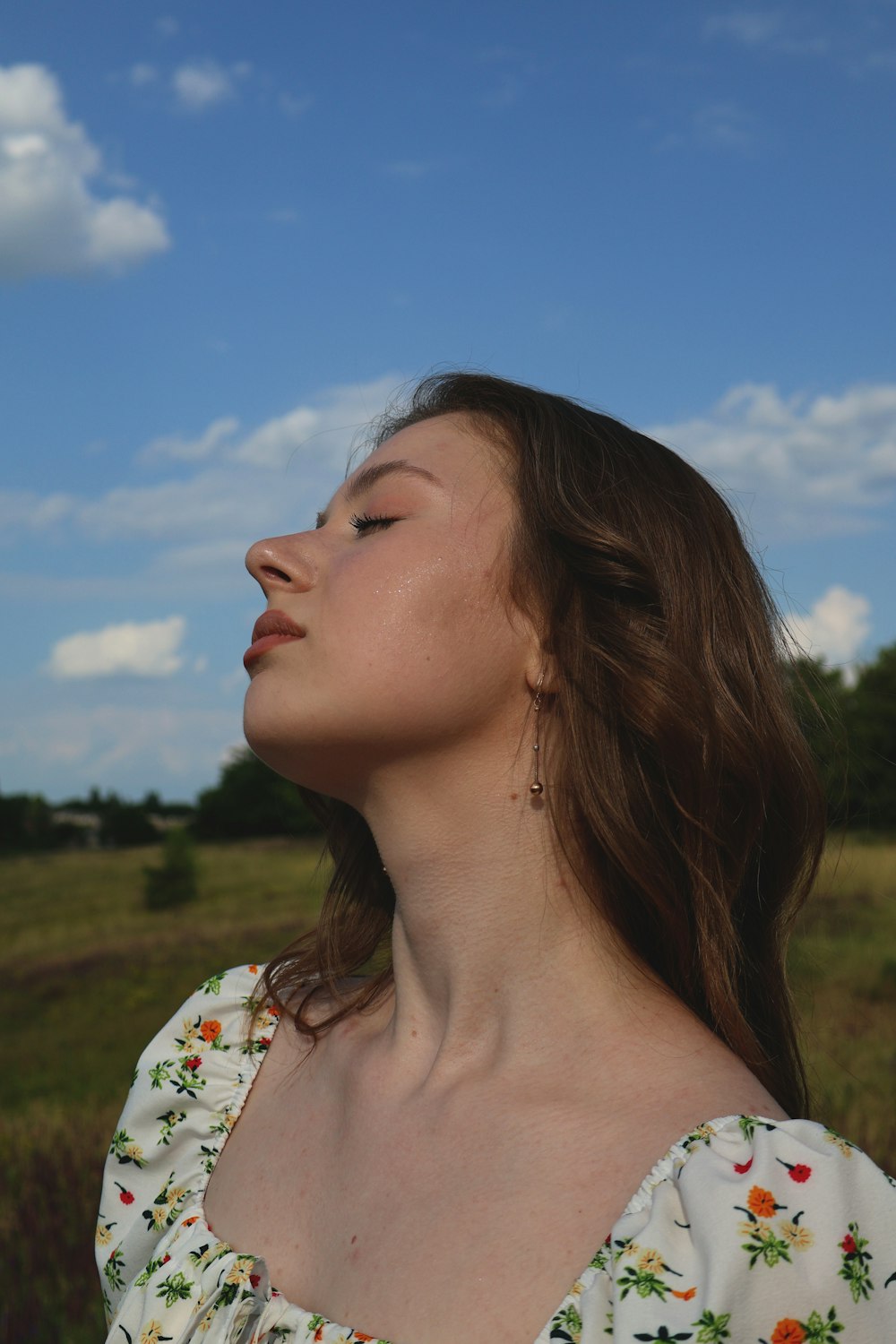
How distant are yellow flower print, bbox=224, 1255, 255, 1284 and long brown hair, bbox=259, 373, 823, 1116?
87cm

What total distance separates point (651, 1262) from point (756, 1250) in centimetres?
14

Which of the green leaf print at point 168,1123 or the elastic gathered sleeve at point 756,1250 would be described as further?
the green leaf print at point 168,1123

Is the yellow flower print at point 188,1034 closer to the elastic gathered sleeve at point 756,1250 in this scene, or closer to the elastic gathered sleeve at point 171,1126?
the elastic gathered sleeve at point 171,1126

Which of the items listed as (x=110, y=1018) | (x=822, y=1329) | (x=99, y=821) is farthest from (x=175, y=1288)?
(x=99, y=821)

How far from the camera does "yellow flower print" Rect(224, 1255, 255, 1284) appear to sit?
6.61 feet

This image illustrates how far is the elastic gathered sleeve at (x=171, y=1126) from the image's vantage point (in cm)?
237

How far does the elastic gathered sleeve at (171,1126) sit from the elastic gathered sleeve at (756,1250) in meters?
1.09

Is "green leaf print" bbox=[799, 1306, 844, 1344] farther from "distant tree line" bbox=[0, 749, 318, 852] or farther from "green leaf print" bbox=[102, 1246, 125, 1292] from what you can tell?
"distant tree line" bbox=[0, 749, 318, 852]

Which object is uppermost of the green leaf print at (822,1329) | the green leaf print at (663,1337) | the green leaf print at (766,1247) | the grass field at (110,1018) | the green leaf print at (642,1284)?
the green leaf print at (766,1247)

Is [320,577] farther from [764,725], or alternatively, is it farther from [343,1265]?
[343,1265]

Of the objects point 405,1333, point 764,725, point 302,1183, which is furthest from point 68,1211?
point 764,725

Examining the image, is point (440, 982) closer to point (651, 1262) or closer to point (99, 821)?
point (651, 1262)

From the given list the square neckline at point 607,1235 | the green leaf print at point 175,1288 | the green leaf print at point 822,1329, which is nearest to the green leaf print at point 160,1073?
the square neckline at point 607,1235

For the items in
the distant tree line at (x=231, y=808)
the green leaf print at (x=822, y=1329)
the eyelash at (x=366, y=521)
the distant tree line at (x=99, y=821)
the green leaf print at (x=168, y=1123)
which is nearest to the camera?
the green leaf print at (x=822, y=1329)
